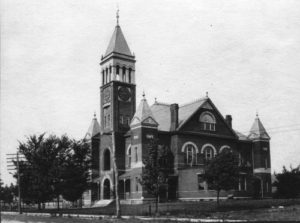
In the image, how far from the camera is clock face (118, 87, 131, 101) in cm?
5609

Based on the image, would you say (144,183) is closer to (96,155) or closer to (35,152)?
(35,152)

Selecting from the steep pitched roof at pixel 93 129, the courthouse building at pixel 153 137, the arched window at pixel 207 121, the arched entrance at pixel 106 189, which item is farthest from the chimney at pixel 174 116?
the steep pitched roof at pixel 93 129

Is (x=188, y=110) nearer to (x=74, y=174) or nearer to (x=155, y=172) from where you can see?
(x=74, y=174)

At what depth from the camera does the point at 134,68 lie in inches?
2264

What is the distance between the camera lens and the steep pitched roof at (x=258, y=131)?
61.2 meters

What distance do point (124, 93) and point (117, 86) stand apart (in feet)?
4.36

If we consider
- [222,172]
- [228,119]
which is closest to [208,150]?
[228,119]

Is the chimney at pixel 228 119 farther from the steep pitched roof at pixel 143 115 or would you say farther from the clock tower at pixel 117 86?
the steep pitched roof at pixel 143 115

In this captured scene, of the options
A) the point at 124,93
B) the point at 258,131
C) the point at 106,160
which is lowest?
the point at 106,160

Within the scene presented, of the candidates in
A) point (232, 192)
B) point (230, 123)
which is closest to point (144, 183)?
point (232, 192)

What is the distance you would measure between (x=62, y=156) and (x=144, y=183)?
14183mm

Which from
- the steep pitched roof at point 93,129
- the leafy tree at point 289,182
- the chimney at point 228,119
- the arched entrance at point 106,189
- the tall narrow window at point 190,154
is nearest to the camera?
the leafy tree at point 289,182

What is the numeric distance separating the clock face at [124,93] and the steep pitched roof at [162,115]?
5.03 meters

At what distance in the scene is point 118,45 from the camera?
57.1 m
